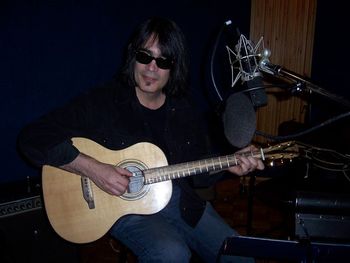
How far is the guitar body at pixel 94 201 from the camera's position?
1.84 meters

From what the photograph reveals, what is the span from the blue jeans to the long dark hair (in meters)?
0.67

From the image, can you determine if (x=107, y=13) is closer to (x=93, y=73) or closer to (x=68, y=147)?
(x=93, y=73)

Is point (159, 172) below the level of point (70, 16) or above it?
below

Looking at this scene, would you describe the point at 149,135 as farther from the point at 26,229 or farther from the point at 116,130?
the point at 26,229

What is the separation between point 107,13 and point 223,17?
141cm

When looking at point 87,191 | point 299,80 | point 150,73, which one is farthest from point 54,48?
point 299,80

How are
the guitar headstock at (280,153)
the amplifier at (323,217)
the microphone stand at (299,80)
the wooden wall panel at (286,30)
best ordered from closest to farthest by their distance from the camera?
the microphone stand at (299,80) → the amplifier at (323,217) → the guitar headstock at (280,153) → the wooden wall panel at (286,30)

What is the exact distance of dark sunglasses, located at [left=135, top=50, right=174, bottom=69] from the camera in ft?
6.31

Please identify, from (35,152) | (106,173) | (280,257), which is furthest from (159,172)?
(280,257)

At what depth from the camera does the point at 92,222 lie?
1854 millimetres

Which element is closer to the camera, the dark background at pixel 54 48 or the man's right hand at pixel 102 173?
the man's right hand at pixel 102 173

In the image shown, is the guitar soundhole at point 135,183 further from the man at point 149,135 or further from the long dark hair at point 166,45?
the long dark hair at point 166,45

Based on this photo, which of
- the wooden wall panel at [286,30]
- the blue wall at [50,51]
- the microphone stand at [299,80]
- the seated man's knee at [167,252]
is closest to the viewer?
the microphone stand at [299,80]

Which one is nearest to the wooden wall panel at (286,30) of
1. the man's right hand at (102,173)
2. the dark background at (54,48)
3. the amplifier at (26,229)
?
the dark background at (54,48)
